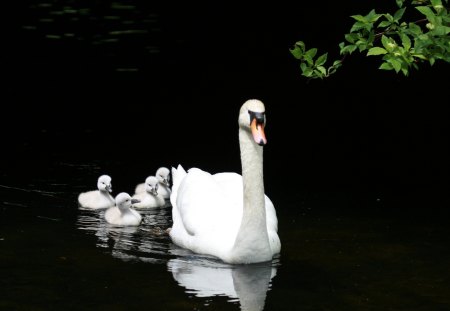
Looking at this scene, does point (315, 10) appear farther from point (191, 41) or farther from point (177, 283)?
point (177, 283)

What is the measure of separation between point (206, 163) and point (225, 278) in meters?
6.20

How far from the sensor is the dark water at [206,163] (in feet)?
36.8

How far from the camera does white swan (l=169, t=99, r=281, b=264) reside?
11906mm

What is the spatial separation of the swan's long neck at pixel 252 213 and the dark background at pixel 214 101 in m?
3.68

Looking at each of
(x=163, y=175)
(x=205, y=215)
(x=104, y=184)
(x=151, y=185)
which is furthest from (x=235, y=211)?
(x=163, y=175)

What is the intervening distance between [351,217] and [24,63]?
13626 millimetres

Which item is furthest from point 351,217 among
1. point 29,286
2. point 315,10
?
point 315,10

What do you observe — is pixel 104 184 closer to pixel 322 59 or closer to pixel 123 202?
pixel 123 202

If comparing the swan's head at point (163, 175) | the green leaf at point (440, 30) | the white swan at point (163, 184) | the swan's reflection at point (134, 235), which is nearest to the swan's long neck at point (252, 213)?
the swan's reflection at point (134, 235)

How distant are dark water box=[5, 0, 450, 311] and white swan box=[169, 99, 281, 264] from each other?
181mm

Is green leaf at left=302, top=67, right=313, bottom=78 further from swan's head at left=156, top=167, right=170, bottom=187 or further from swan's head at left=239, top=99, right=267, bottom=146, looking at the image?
swan's head at left=156, top=167, right=170, bottom=187

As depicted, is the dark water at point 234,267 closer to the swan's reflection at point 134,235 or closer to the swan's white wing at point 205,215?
the swan's reflection at point 134,235

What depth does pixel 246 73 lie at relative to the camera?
26.2m

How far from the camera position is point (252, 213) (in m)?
11.9
